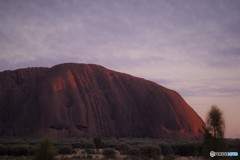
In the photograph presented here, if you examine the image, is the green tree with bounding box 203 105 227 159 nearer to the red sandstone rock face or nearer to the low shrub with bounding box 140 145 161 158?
the low shrub with bounding box 140 145 161 158

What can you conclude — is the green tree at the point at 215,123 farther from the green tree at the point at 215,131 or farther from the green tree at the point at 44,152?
the green tree at the point at 44,152

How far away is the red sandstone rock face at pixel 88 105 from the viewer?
6775cm

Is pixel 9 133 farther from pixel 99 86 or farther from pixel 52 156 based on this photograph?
pixel 52 156

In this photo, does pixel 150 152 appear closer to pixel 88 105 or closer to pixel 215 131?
pixel 215 131

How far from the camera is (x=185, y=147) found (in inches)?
1305

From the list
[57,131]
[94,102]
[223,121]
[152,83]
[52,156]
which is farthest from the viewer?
[152,83]

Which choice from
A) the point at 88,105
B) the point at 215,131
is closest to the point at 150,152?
the point at 215,131

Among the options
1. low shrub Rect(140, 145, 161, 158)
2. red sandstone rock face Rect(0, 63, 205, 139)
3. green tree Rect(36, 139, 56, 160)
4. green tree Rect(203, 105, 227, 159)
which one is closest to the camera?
green tree Rect(36, 139, 56, 160)

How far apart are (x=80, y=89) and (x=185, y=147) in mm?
46985

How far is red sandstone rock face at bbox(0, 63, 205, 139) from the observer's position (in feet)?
222

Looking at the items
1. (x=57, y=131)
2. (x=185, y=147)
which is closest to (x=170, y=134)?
(x=57, y=131)

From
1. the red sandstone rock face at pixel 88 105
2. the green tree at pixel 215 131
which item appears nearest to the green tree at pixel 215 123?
the green tree at pixel 215 131

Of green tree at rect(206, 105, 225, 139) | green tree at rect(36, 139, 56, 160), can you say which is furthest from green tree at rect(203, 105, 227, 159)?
green tree at rect(36, 139, 56, 160)

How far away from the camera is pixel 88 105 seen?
73875mm
